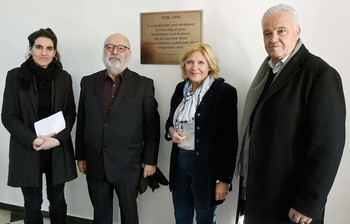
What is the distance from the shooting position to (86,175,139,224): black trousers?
1.77 metres

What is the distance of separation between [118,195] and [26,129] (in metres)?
0.70

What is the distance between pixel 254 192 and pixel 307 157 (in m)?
0.30

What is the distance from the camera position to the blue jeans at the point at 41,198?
1815mm

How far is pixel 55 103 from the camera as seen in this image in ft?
5.80

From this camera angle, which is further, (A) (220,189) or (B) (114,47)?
(B) (114,47)

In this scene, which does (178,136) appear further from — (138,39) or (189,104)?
(138,39)

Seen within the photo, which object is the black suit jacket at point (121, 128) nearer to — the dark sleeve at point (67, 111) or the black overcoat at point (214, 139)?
the dark sleeve at point (67, 111)

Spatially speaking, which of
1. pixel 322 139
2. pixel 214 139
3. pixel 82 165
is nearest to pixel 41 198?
pixel 82 165

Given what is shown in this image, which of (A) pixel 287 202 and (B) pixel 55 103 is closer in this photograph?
(A) pixel 287 202

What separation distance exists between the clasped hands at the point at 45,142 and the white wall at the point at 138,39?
1.88 feet

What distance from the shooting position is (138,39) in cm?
197

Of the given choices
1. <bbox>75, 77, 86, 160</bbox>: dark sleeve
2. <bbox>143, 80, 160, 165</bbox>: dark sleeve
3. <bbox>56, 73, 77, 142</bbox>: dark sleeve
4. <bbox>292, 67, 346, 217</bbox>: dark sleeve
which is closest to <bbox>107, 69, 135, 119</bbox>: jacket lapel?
<bbox>143, 80, 160, 165</bbox>: dark sleeve

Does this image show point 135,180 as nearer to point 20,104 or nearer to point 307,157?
point 20,104

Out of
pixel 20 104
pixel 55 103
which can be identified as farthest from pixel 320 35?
pixel 20 104
